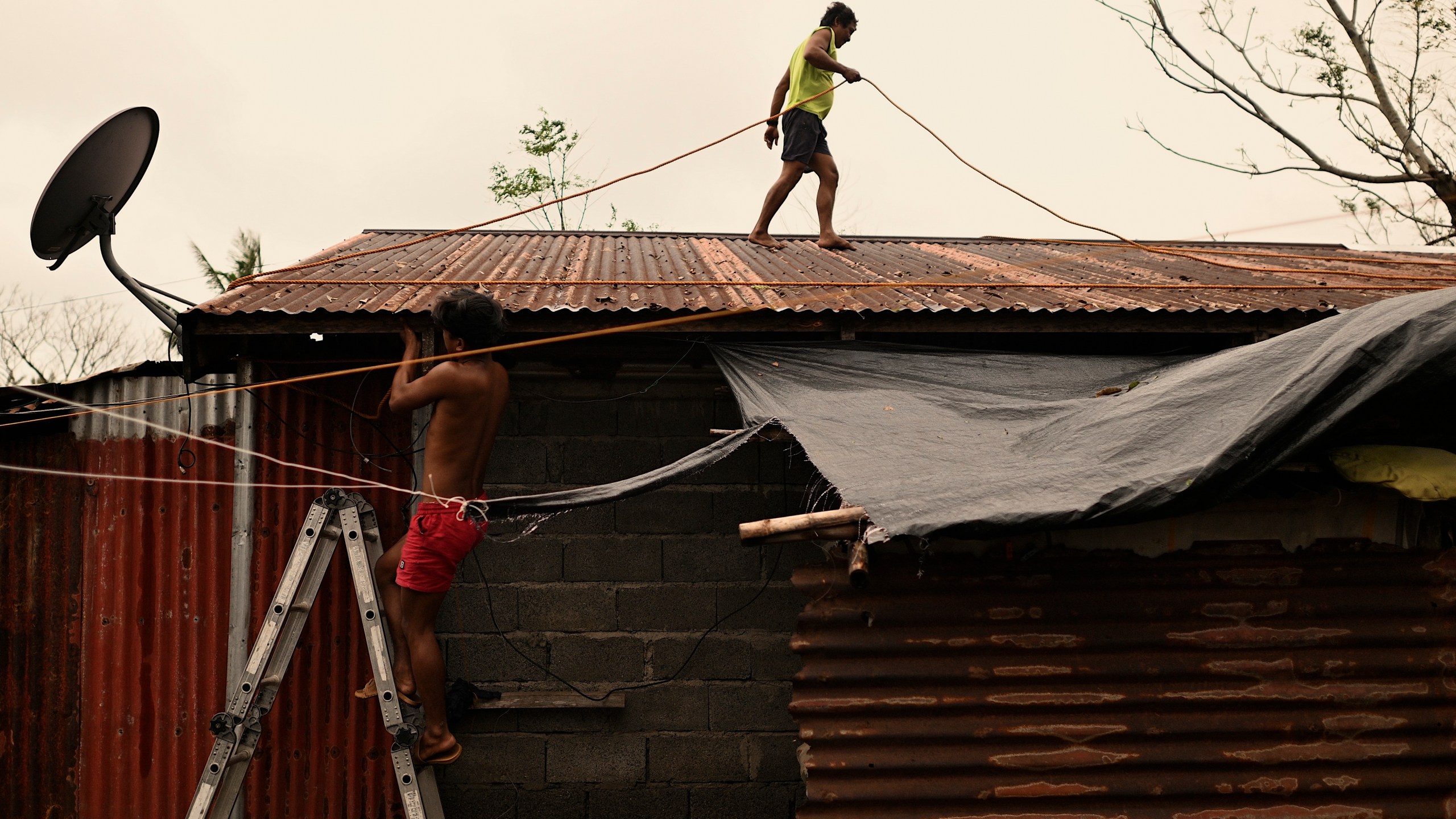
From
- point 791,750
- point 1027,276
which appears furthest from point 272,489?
point 1027,276

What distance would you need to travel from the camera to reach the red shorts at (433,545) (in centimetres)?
369

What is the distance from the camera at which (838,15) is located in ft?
21.0

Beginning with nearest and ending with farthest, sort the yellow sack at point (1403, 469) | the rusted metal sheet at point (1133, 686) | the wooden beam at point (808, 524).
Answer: the wooden beam at point (808, 524) → the yellow sack at point (1403, 469) → the rusted metal sheet at point (1133, 686)

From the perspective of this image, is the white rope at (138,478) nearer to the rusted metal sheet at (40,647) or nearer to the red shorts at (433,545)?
the rusted metal sheet at (40,647)

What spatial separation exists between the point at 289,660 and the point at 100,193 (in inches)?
90.6

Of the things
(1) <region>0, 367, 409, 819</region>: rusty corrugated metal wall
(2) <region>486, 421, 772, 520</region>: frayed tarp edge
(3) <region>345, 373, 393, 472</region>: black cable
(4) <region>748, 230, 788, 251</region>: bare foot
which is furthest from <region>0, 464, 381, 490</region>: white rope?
(4) <region>748, 230, 788, 251</region>: bare foot

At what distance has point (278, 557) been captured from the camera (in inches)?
176

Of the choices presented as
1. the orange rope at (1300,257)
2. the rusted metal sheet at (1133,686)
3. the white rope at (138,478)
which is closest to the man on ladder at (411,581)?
the white rope at (138,478)

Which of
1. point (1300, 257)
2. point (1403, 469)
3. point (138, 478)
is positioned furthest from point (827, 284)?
point (1300, 257)

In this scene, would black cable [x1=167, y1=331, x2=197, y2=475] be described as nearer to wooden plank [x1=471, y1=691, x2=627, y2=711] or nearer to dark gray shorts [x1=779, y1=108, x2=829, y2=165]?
wooden plank [x1=471, y1=691, x2=627, y2=711]

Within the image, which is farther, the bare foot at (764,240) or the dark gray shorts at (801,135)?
the bare foot at (764,240)

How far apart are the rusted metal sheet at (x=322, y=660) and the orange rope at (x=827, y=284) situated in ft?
1.88

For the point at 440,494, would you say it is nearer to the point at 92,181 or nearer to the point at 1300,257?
the point at 92,181

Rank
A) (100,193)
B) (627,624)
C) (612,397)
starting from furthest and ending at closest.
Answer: (612,397)
(627,624)
(100,193)
